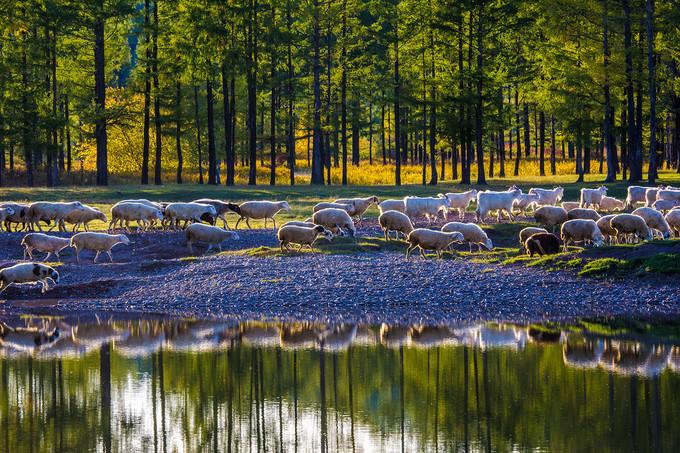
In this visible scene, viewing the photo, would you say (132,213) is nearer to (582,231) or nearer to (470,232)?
(470,232)

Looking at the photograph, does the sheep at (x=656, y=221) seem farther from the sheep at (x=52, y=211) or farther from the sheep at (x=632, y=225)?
the sheep at (x=52, y=211)

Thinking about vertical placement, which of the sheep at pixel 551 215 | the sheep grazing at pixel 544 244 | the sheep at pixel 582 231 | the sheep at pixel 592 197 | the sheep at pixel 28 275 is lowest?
the sheep at pixel 28 275

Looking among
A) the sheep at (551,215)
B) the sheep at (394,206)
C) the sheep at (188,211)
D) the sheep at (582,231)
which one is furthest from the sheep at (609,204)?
the sheep at (188,211)

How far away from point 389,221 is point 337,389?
52.0 ft

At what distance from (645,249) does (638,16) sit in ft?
87.4

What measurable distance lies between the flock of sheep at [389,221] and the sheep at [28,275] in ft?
0.09

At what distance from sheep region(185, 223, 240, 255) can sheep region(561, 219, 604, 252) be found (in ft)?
35.7

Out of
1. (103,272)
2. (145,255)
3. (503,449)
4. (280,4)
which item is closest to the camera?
(503,449)

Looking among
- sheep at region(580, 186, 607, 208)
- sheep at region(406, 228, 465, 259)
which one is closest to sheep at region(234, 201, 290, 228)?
sheep at region(406, 228, 465, 259)

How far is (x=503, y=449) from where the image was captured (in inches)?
551

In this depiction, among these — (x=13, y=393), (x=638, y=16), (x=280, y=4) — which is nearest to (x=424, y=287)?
(x=13, y=393)

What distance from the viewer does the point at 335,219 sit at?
114 ft

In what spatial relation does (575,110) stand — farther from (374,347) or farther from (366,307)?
(374,347)

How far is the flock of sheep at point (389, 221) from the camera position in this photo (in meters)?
30.2
